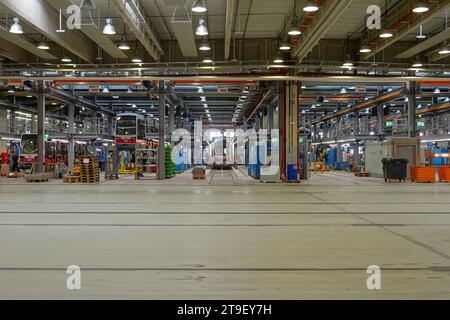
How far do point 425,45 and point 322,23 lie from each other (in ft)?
23.3

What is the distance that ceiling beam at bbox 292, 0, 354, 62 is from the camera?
39.5 feet

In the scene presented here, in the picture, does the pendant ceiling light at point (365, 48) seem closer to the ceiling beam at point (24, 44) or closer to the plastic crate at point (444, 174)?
the plastic crate at point (444, 174)

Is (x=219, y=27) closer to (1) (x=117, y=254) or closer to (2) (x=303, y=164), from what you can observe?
(2) (x=303, y=164)

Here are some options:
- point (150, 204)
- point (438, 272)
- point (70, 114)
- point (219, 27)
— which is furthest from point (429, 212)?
point (70, 114)

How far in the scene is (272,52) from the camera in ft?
66.6

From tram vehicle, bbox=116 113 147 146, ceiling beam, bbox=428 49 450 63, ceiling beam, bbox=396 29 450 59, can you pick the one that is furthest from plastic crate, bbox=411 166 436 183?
tram vehicle, bbox=116 113 147 146

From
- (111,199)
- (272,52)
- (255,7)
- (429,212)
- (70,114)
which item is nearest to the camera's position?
(429,212)

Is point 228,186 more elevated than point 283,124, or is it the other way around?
point 283,124

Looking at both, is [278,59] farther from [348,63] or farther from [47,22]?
[47,22]

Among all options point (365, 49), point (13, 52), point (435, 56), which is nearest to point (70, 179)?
point (13, 52)

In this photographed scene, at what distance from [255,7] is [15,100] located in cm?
2712

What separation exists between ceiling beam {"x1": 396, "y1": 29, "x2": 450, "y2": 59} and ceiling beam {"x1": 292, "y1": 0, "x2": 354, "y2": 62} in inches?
200

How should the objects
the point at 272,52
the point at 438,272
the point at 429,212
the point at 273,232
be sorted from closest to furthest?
the point at 438,272 → the point at 273,232 → the point at 429,212 → the point at 272,52

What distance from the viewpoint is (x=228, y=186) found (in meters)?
20.2
